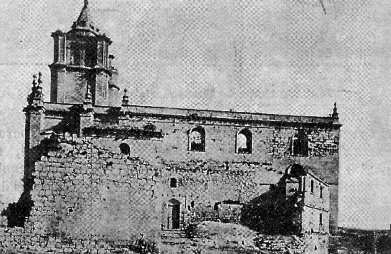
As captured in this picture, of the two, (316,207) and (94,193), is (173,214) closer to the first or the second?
(316,207)

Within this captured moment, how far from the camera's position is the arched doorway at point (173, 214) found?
32.6 m

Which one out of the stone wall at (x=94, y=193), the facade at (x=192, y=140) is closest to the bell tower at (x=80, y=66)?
the facade at (x=192, y=140)

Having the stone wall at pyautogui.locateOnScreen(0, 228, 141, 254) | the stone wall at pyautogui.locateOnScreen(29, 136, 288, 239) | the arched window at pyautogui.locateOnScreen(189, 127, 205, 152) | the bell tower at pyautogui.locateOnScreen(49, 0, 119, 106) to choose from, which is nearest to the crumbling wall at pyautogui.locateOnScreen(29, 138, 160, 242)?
the stone wall at pyautogui.locateOnScreen(29, 136, 288, 239)

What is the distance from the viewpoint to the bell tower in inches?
1447

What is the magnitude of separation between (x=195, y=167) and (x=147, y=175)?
1405cm

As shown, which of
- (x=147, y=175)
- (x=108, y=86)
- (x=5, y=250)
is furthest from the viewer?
(x=108, y=86)

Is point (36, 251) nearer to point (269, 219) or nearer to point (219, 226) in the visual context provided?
point (219, 226)

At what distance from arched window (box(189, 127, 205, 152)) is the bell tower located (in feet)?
19.2

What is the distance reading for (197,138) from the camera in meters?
35.9

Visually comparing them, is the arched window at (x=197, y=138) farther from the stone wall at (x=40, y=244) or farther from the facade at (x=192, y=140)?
the stone wall at (x=40, y=244)

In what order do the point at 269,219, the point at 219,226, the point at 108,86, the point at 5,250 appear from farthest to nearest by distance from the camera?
1. the point at 108,86
2. the point at 269,219
3. the point at 219,226
4. the point at 5,250

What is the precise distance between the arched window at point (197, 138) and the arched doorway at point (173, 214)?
10.3 feet

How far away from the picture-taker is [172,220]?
32875 millimetres

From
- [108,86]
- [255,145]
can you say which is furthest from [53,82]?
[255,145]
